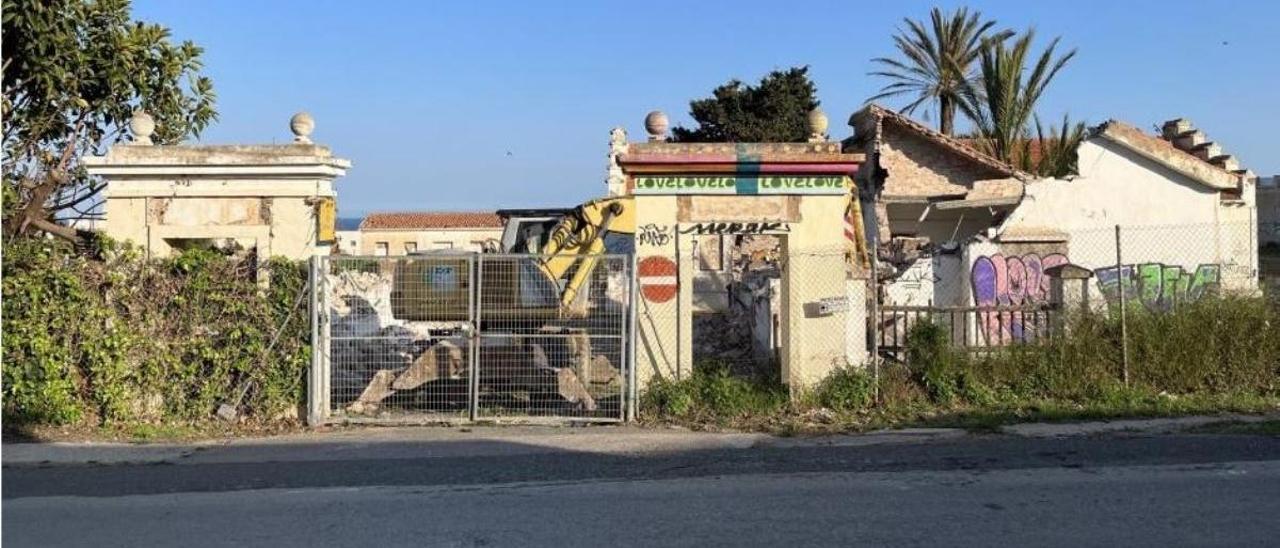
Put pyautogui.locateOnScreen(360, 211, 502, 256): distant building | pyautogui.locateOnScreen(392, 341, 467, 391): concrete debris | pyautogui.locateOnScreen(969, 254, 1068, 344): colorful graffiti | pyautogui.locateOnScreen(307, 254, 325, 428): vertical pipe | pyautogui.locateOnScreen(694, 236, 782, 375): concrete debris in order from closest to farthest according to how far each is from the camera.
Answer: pyautogui.locateOnScreen(307, 254, 325, 428): vertical pipe < pyautogui.locateOnScreen(392, 341, 467, 391): concrete debris < pyautogui.locateOnScreen(694, 236, 782, 375): concrete debris < pyautogui.locateOnScreen(969, 254, 1068, 344): colorful graffiti < pyautogui.locateOnScreen(360, 211, 502, 256): distant building

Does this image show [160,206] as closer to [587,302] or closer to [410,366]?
[410,366]

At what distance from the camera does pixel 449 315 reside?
11.8 m

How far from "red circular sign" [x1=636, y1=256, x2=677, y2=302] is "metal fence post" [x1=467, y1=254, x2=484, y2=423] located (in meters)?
1.85

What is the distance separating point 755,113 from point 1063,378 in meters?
33.8

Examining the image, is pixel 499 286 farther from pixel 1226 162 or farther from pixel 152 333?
pixel 1226 162

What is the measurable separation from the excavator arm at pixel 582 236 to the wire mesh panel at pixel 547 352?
411mm

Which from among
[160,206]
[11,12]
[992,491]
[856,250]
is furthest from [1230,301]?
[11,12]

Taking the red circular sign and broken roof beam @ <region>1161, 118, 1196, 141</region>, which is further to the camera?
broken roof beam @ <region>1161, 118, 1196, 141</region>

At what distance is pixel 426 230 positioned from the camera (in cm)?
6172

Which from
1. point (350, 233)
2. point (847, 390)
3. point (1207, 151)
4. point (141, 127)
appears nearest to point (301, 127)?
point (141, 127)

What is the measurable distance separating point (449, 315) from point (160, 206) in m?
3.80

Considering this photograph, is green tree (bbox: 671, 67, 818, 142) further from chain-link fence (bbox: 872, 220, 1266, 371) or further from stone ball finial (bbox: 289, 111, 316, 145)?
stone ball finial (bbox: 289, 111, 316, 145)

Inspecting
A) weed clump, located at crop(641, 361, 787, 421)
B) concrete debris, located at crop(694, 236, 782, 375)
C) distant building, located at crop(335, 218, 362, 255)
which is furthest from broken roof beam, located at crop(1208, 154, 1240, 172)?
distant building, located at crop(335, 218, 362, 255)

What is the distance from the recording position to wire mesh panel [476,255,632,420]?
11.3 m
